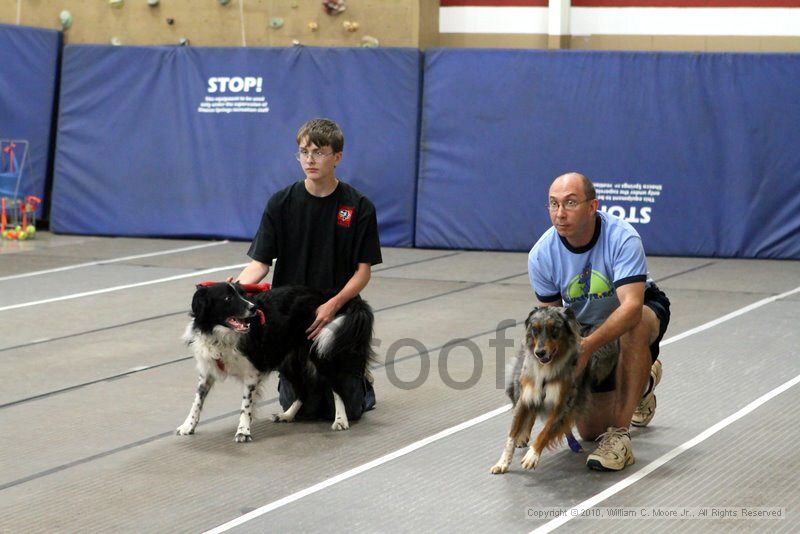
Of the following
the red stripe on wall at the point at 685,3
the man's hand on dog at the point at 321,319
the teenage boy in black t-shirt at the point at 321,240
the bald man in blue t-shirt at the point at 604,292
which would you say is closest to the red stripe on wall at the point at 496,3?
the red stripe on wall at the point at 685,3

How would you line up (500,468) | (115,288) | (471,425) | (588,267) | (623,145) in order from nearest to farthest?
(500,468)
(588,267)
(471,425)
(115,288)
(623,145)

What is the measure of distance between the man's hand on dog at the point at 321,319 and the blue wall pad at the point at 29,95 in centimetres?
866

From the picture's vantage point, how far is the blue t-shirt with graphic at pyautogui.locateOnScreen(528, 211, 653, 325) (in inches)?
191

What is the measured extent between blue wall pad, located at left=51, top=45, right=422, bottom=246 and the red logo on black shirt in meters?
6.54

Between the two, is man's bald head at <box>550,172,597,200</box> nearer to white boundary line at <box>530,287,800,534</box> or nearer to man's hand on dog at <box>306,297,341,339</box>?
white boundary line at <box>530,287,800,534</box>

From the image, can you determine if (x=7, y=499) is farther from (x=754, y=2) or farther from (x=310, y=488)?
(x=754, y=2)

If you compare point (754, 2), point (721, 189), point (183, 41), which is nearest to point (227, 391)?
point (721, 189)

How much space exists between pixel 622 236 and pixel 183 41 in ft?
31.9

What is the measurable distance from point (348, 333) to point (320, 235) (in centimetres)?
54

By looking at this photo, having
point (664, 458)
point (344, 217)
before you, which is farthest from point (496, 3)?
point (664, 458)

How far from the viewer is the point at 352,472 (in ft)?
15.8

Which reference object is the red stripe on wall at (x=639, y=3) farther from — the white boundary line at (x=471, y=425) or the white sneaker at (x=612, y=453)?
the white sneaker at (x=612, y=453)

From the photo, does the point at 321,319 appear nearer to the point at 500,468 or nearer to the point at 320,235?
the point at 320,235

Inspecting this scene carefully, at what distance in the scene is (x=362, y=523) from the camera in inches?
165
